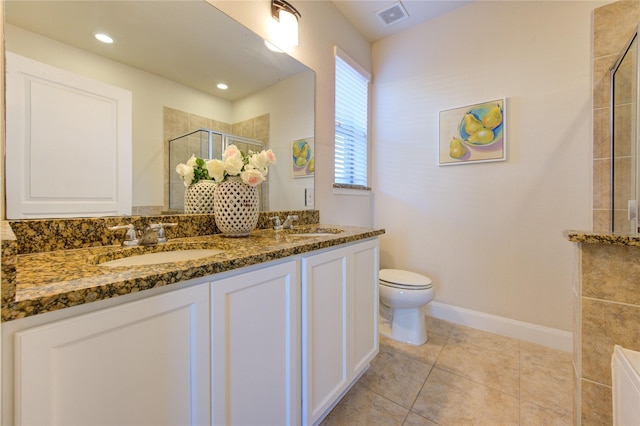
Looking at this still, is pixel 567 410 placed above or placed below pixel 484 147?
below

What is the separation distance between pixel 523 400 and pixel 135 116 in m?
2.24

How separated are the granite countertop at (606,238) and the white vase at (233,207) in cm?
128

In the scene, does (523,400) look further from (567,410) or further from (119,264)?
(119,264)

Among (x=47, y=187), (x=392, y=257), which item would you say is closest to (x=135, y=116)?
(x=47, y=187)

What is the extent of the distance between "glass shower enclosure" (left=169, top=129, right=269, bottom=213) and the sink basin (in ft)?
0.84

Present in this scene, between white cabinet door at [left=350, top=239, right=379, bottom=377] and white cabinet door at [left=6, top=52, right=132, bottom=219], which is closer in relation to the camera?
white cabinet door at [left=6, top=52, right=132, bottom=219]

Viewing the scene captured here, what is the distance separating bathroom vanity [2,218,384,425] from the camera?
0.45m

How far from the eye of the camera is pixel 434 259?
87.0 inches

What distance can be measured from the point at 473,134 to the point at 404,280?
1245 mm

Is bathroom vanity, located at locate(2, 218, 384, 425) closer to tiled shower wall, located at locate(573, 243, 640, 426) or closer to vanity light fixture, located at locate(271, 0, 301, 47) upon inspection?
tiled shower wall, located at locate(573, 243, 640, 426)

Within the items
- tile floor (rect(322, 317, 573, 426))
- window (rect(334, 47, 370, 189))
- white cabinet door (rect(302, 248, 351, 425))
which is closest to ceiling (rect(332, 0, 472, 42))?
window (rect(334, 47, 370, 189))

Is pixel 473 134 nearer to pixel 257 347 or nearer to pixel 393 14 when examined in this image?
pixel 393 14

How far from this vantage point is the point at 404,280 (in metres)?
1.83

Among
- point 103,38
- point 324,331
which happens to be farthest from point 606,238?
point 103,38
